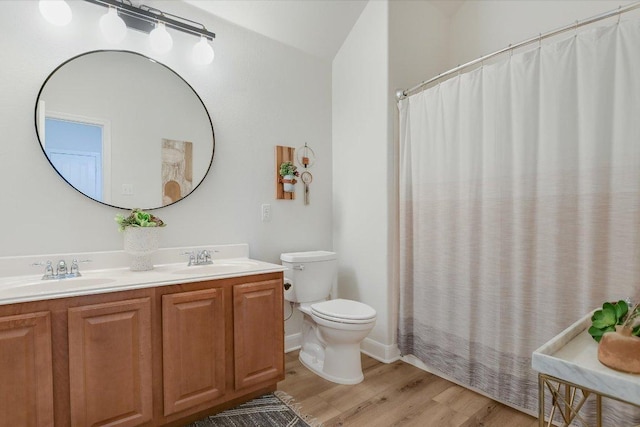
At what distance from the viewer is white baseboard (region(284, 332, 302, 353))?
2633 mm

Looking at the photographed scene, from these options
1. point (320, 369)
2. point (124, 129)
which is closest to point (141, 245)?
point (124, 129)

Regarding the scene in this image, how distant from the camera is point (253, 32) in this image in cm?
243

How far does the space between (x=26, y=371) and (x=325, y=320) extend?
4.71ft

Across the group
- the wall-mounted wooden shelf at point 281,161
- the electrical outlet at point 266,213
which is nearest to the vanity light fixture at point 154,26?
the wall-mounted wooden shelf at point 281,161

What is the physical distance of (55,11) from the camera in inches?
65.7

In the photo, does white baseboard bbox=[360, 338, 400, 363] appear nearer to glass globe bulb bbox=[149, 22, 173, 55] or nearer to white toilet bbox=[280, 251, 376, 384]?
white toilet bbox=[280, 251, 376, 384]

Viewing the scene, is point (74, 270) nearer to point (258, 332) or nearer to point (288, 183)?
point (258, 332)

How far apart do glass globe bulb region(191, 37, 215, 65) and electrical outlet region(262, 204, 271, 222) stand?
41.1 inches

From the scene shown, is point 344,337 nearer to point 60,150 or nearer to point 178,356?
point 178,356

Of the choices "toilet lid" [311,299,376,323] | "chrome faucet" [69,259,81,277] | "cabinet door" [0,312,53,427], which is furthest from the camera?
"toilet lid" [311,299,376,323]

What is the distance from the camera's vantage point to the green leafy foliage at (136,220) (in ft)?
6.06

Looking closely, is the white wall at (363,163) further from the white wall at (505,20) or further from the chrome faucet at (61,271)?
the chrome faucet at (61,271)

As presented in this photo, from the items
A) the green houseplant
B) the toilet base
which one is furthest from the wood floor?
the green houseplant

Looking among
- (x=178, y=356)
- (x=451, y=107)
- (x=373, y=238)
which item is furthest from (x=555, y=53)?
(x=178, y=356)
